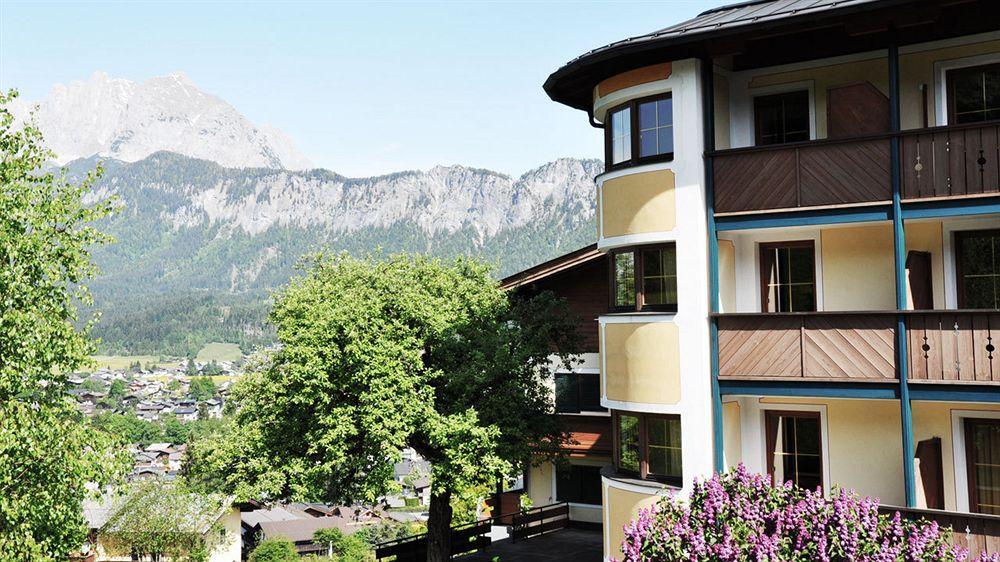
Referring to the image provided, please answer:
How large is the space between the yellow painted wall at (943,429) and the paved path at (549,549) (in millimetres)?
8786

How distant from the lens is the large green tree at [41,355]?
14836mm

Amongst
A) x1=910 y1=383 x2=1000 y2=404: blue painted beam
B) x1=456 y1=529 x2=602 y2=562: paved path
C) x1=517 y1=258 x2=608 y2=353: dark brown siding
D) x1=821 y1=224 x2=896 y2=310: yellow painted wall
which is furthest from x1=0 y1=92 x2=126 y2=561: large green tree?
x1=910 y1=383 x2=1000 y2=404: blue painted beam

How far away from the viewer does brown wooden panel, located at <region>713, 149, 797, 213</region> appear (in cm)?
1527

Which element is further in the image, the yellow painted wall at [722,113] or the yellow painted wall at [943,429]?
the yellow painted wall at [722,113]

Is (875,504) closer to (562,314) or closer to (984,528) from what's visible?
(984,528)

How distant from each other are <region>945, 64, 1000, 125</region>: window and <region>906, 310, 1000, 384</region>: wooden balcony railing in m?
3.60

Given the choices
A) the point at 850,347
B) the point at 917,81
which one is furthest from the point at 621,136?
the point at 850,347

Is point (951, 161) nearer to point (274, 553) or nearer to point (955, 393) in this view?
point (955, 393)

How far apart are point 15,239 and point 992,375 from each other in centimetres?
1565

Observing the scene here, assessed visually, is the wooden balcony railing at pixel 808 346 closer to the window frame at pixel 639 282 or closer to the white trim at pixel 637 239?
the window frame at pixel 639 282

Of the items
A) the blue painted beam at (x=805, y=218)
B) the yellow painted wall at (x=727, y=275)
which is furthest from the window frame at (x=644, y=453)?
the blue painted beam at (x=805, y=218)

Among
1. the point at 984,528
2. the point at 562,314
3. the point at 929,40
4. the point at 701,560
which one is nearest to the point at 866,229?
the point at 929,40

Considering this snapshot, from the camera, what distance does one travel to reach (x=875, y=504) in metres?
12.6

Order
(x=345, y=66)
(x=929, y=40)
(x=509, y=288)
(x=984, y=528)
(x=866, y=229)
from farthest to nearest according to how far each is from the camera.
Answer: (x=345, y=66), (x=509, y=288), (x=866, y=229), (x=929, y=40), (x=984, y=528)
